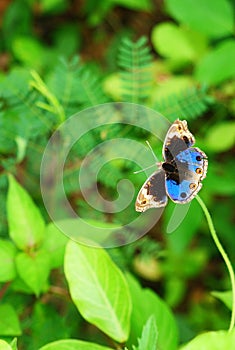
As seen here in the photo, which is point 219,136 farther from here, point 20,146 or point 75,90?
point 20,146

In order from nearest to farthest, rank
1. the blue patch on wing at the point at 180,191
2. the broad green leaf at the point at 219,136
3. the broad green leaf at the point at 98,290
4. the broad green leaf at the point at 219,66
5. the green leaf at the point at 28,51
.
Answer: the blue patch on wing at the point at 180,191 → the broad green leaf at the point at 98,290 → the broad green leaf at the point at 219,66 → the broad green leaf at the point at 219,136 → the green leaf at the point at 28,51

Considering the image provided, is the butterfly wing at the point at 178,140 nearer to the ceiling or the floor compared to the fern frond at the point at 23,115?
nearer to the ceiling

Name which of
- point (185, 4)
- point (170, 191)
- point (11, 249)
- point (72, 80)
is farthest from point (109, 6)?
point (170, 191)

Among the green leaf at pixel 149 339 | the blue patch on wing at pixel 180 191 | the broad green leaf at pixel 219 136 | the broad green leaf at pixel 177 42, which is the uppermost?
the blue patch on wing at pixel 180 191

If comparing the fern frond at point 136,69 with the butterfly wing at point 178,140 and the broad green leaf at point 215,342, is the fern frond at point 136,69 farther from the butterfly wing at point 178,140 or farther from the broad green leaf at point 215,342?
the broad green leaf at point 215,342

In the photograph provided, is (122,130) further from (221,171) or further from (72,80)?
(221,171)

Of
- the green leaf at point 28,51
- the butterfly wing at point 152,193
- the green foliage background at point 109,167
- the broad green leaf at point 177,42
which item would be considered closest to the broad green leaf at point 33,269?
the green foliage background at point 109,167

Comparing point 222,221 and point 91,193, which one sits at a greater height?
point 91,193
